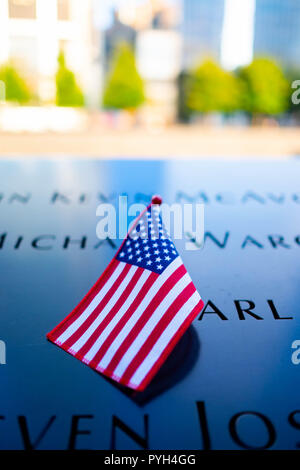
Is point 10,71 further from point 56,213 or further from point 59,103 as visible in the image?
point 56,213

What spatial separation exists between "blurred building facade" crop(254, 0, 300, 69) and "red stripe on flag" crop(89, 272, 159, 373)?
7742 cm

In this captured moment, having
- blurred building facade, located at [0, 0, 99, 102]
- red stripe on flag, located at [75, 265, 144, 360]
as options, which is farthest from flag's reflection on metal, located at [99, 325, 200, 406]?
blurred building facade, located at [0, 0, 99, 102]

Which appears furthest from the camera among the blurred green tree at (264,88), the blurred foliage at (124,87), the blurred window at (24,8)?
the blurred green tree at (264,88)

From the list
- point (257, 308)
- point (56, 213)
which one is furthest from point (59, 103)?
point (257, 308)

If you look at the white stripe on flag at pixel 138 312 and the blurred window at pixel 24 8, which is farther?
the blurred window at pixel 24 8

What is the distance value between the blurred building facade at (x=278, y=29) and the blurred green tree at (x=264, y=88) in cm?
2025

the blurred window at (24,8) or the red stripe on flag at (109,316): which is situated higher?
the blurred window at (24,8)

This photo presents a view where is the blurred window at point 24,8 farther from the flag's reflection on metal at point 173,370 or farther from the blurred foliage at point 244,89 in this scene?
the flag's reflection on metal at point 173,370

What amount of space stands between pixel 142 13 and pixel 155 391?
306 feet

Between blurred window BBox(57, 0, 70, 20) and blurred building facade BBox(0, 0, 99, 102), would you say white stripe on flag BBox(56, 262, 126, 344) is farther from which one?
blurred building facade BBox(0, 0, 99, 102)

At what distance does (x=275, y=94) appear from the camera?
5462 centimetres

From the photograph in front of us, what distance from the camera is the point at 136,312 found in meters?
3.33

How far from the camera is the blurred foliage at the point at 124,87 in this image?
51.8 metres

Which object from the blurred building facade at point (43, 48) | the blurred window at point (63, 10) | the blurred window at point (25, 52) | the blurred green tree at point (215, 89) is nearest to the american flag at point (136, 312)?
the blurred window at point (63, 10)
